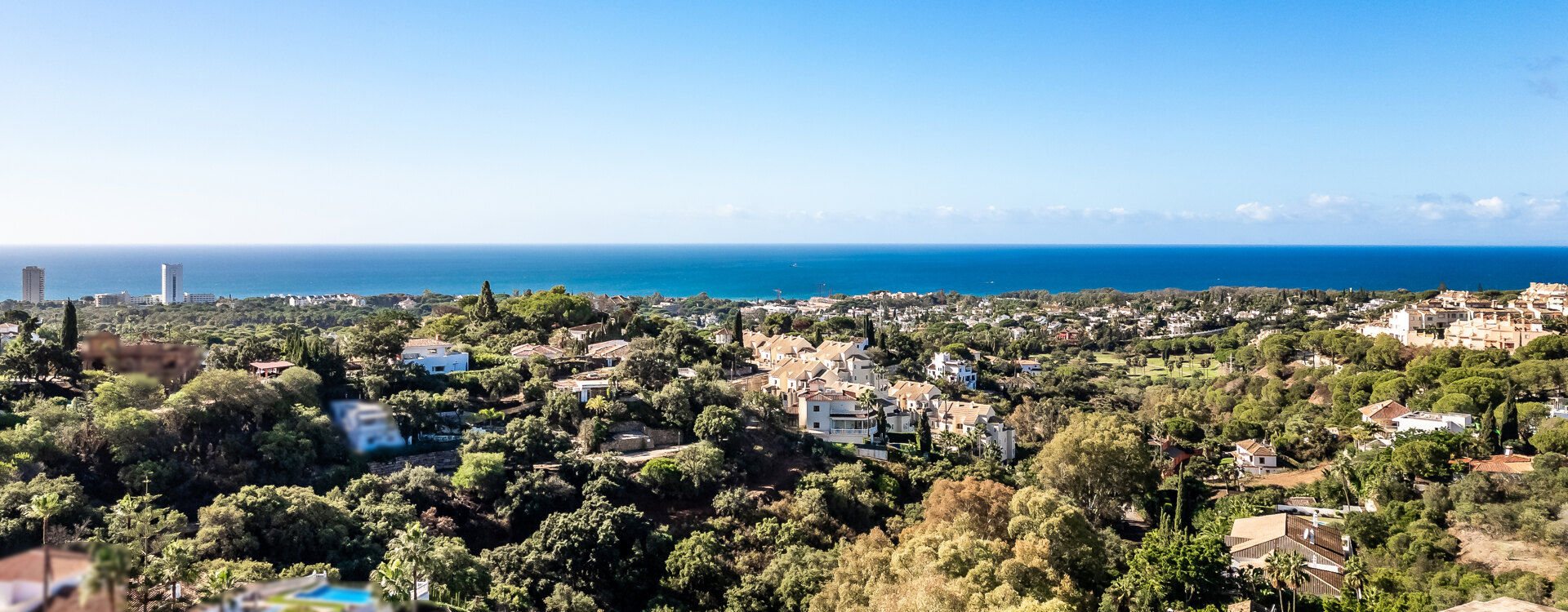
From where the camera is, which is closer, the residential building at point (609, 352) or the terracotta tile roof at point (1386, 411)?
the residential building at point (609, 352)

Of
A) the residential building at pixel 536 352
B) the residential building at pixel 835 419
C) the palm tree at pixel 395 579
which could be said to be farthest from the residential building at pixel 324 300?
the palm tree at pixel 395 579

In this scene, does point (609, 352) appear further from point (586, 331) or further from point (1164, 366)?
point (1164, 366)

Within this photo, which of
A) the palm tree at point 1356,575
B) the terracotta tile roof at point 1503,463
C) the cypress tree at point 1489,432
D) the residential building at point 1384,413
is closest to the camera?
the palm tree at point 1356,575

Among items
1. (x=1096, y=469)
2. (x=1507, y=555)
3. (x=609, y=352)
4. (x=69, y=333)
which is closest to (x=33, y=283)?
(x=69, y=333)

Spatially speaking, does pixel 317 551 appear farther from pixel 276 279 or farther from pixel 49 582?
pixel 276 279

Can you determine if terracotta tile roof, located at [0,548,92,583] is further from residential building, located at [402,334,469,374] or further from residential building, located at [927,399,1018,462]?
residential building, located at [927,399,1018,462]

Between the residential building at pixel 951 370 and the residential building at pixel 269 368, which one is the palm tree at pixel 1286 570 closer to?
the residential building at pixel 269 368

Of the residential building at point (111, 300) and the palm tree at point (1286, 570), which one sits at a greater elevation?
the residential building at point (111, 300)
